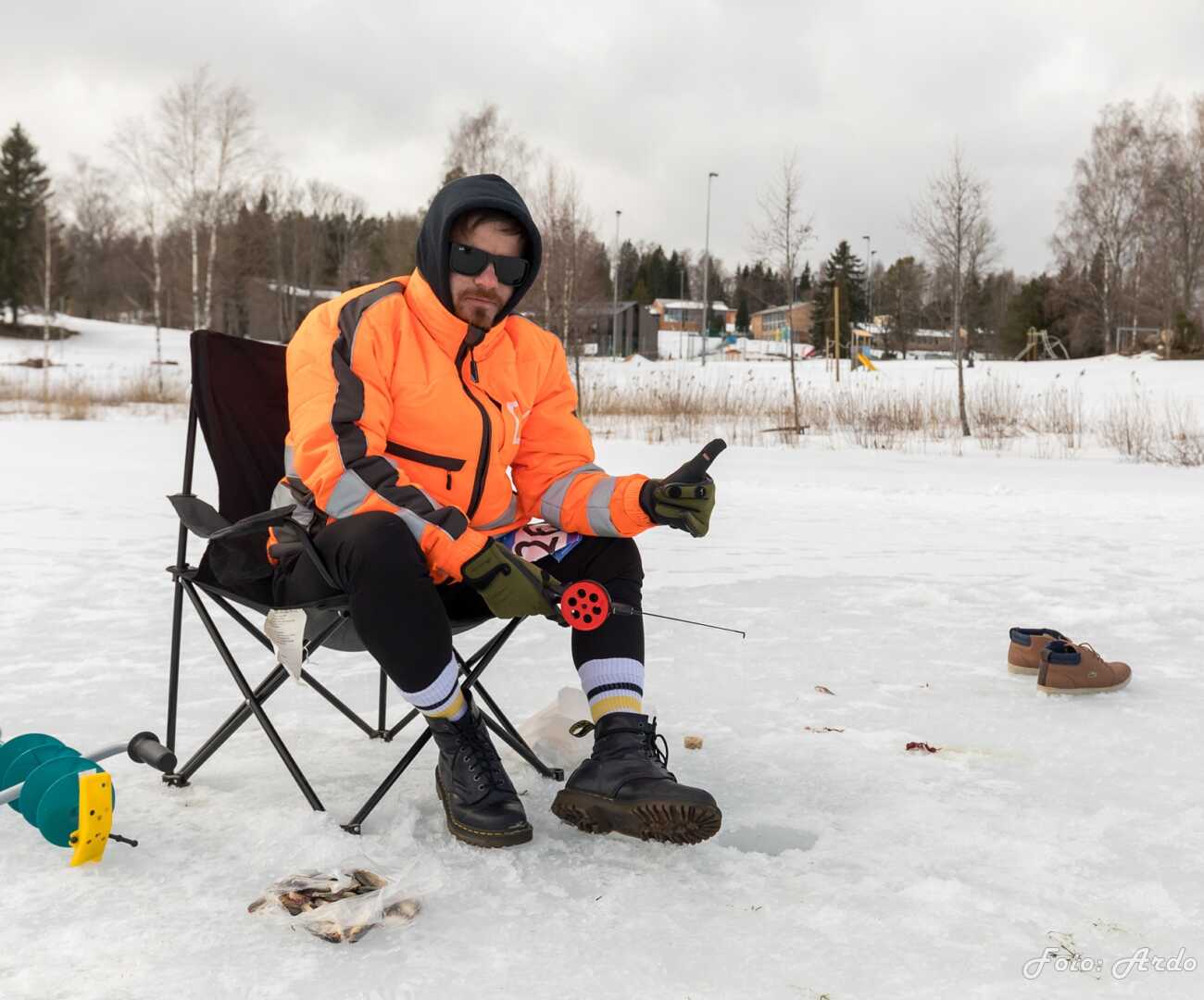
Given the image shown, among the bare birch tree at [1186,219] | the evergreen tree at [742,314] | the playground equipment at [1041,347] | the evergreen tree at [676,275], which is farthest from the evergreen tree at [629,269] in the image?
the bare birch tree at [1186,219]

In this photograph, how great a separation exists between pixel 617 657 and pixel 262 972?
0.84 m

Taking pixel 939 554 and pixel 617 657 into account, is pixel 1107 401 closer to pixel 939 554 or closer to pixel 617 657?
pixel 939 554

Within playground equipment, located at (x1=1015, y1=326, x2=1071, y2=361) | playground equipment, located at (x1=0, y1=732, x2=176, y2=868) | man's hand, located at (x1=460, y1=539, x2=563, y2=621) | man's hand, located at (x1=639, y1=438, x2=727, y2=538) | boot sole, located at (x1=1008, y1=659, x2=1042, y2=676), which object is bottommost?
boot sole, located at (x1=1008, y1=659, x2=1042, y2=676)

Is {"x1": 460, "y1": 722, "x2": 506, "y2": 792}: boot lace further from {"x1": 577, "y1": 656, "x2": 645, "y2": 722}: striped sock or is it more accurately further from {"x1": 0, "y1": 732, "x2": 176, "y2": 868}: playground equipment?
{"x1": 0, "y1": 732, "x2": 176, "y2": 868}: playground equipment

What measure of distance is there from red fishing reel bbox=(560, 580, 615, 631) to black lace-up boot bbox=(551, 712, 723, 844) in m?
0.20

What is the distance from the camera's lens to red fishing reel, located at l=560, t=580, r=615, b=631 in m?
1.88

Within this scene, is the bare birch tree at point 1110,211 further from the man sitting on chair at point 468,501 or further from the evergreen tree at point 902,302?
the man sitting on chair at point 468,501

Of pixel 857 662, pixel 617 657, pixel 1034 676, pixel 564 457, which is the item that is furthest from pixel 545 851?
pixel 1034 676

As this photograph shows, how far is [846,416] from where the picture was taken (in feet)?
41.5

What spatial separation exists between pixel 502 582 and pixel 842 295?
49.0m

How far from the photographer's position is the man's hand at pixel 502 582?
5.80 ft

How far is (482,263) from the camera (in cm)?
212

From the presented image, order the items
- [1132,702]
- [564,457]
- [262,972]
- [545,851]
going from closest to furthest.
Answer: [262,972], [545,851], [564,457], [1132,702]

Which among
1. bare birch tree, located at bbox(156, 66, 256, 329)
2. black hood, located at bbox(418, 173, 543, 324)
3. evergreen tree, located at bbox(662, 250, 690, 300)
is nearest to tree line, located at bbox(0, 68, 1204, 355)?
bare birch tree, located at bbox(156, 66, 256, 329)
